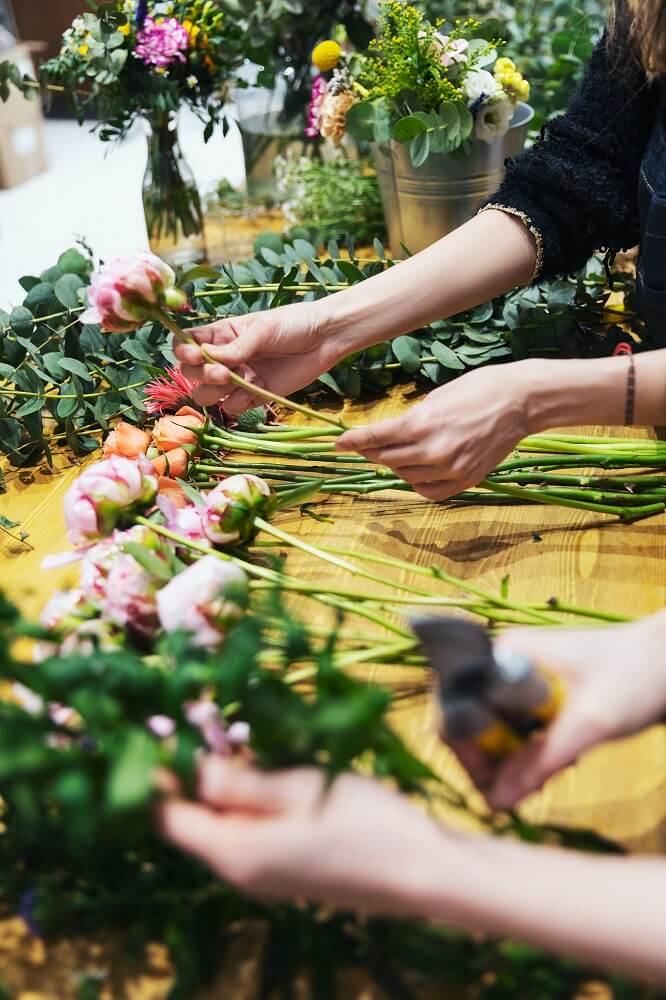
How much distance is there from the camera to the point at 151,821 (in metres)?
0.44

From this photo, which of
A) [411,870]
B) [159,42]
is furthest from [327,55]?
[411,870]

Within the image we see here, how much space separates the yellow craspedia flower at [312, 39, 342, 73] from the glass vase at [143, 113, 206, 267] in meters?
0.25

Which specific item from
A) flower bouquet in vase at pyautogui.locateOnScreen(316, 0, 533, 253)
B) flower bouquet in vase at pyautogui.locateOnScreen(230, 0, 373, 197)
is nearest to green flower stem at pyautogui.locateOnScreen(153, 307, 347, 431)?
flower bouquet in vase at pyautogui.locateOnScreen(316, 0, 533, 253)

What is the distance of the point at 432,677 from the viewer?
0.69 m

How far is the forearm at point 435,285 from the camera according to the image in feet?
3.11

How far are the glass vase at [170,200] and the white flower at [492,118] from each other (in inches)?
17.8

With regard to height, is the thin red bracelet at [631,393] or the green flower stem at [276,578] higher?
the thin red bracelet at [631,393]

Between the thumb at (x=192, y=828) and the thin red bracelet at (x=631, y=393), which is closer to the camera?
the thumb at (x=192, y=828)

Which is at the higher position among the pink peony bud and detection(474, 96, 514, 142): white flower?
detection(474, 96, 514, 142): white flower

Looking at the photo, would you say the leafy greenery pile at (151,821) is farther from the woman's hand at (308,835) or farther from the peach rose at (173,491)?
the peach rose at (173,491)

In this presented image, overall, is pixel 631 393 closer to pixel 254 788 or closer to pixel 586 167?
pixel 586 167

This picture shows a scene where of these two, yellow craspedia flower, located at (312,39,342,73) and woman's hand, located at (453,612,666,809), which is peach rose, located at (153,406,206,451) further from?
yellow craspedia flower, located at (312,39,342,73)

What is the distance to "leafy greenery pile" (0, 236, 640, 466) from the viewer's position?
103 cm

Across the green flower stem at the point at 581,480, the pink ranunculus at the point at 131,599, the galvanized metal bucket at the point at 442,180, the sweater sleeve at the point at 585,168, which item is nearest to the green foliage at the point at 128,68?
the galvanized metal bucket at the point at 442,180
